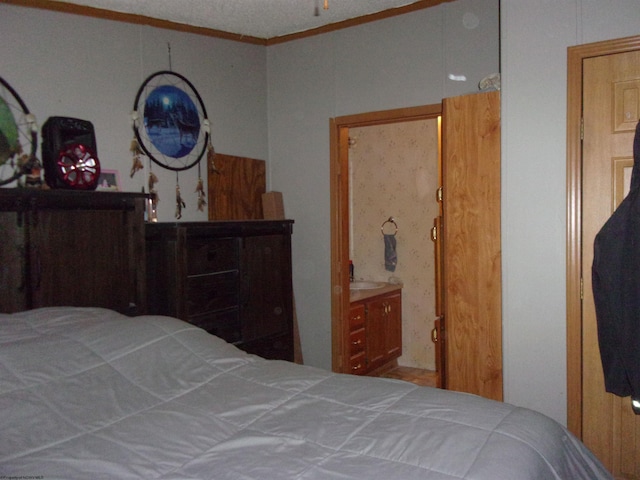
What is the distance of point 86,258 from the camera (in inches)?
95.0

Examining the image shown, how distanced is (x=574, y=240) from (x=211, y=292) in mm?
2035

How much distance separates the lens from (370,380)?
66.1 inches

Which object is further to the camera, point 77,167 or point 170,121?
point 170,121

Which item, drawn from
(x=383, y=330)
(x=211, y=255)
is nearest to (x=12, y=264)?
(x=211, y=255)

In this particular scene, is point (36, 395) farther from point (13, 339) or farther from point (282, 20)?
point (282, 20)

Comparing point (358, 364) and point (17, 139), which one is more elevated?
point (17, 139)

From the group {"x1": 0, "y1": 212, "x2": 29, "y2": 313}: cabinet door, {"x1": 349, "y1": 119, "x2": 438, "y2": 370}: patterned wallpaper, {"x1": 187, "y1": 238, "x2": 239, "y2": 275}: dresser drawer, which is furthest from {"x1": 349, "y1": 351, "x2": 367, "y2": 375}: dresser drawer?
{"x1": 0, "y1": 212, "x2": 29, "y2": 313}: cabinet door

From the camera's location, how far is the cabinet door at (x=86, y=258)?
7.35ft

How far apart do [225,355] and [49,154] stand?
1435 millimetres

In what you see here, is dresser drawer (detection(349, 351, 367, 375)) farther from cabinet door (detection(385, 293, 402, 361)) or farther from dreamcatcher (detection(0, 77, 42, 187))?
dreamcatcher (detection(0, 77, 42, 187))

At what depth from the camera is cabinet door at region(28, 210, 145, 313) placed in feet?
7.35

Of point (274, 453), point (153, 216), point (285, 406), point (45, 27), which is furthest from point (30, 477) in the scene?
point (45, 27)

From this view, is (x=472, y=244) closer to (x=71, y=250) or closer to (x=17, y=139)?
(x=71, y=250)

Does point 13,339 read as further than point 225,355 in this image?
No
